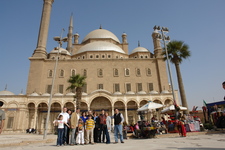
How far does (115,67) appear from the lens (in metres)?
28.0

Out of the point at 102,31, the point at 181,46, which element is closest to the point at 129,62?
the point at 181,46

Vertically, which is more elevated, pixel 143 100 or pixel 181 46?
pixel 181 46

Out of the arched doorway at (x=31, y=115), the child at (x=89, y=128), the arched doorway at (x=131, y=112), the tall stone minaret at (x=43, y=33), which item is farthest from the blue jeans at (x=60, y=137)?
the tall stone minaret at (x=43, y=33)

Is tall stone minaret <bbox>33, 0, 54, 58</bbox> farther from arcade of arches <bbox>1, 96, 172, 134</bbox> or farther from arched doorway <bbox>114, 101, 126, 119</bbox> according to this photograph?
arched doorway <bbox>114, 101, 126, 119</bbox>

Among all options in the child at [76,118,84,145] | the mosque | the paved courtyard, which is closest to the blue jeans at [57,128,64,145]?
the paved courtyard

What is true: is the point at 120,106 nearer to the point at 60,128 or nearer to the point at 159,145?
the point at 60,128

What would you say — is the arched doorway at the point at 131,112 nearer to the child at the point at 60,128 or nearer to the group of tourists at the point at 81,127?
the group of tourists at the point at 81,127

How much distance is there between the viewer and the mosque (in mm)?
22625

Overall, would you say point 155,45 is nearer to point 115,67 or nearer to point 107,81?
point 115,67

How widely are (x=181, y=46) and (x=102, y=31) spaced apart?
2682cm

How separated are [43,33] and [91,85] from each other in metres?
13.2

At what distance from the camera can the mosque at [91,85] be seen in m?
22.6

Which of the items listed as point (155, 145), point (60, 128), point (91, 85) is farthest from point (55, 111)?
point (155, 145)

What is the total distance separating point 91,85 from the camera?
1041 inches
